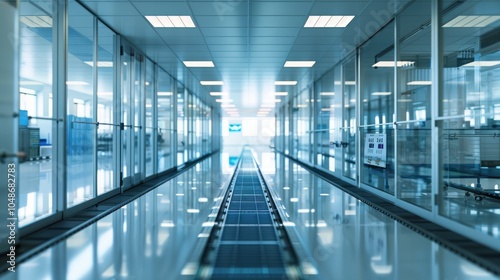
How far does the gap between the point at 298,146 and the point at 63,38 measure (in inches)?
676

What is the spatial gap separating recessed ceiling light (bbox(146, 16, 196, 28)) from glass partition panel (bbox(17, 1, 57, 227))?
196 cm

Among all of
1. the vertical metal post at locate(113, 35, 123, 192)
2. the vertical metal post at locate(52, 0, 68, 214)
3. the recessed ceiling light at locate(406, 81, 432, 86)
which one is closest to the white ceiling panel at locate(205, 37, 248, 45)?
the vertical metal post at locate(113, 35, 123, 192)

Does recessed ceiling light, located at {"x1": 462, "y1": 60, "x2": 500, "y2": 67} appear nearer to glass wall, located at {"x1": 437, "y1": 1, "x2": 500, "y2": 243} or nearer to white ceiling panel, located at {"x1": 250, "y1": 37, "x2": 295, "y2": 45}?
glass wall, located at {"x1": 437, "y1": 1, "x2": 500, "y2": 243}

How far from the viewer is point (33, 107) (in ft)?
58.4

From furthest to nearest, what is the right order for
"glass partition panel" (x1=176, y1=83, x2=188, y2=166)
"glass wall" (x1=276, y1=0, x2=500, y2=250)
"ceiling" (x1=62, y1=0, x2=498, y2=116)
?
"glass partition panel" (x1=176, y1=83, x2=188, y2=166) → "ceiling" (x1=62, y1=0, x2=498, y2=116) → "glass wall" (x1=276, y1=0, x2=500, y2=250)

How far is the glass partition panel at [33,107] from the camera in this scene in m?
6.09

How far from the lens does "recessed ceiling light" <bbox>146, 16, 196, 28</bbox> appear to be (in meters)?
7.54

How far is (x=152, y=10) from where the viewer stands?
7090mm

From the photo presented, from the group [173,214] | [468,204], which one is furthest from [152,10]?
[468,204]

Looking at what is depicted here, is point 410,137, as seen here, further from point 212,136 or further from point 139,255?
point 212,136

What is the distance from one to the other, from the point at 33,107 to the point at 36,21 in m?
10.1

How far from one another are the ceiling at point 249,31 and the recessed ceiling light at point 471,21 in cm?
99

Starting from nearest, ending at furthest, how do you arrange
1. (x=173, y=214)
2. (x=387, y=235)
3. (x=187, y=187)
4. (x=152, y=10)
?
(x=387, y=235) → (x=173, y=214) → (x=152, y=10) → (x=187, y=187)

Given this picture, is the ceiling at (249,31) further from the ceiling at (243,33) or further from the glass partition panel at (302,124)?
the glass partition panel at (302,124)
